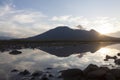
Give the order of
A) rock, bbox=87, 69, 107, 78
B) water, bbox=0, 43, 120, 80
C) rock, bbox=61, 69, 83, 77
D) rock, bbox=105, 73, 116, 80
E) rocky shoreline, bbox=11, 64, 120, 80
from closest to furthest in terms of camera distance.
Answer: rock, bbox=105, 73, 116, 80 < rocky shoreline, bbox=11, 64, 120, 80 < rock, bbox=87, 69, 107, 78 < rock, bbox=61, 69, 83, 77 < water, bbox=0, 43, 120, 80

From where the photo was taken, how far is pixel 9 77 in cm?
2700

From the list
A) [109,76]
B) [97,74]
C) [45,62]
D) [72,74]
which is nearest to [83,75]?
[72,74]

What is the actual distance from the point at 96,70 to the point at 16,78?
8.96m

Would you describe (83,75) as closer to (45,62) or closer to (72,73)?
(72,73)

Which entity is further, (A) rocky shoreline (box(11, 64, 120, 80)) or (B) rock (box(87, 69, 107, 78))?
(B) rock (box(87, 69, 107, 78))

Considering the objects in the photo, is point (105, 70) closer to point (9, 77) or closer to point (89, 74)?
point (89, 74)

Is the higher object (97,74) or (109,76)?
(97,74)

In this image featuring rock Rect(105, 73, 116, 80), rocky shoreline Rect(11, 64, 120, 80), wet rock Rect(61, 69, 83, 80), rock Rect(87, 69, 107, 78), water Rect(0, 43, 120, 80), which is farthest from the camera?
water Rect(0, 43, 120, 80)

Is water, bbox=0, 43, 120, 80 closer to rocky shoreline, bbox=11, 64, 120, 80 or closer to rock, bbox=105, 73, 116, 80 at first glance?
rocky shoreline, bbox=11, 64, 120, 80

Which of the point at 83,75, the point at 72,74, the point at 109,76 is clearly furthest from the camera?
the point at 72,74

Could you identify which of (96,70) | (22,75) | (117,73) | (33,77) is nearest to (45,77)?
(33,77)

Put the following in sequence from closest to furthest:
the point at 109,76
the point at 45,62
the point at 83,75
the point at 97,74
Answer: the point at 109,76
the point at 97,74
the point at 83,75
the point at 45,62

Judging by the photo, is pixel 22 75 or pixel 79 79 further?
pixel 22 75

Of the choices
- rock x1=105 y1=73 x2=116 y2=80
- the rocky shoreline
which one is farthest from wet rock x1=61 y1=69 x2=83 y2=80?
rock x1=105 y1=73 x2=116 y2=80
